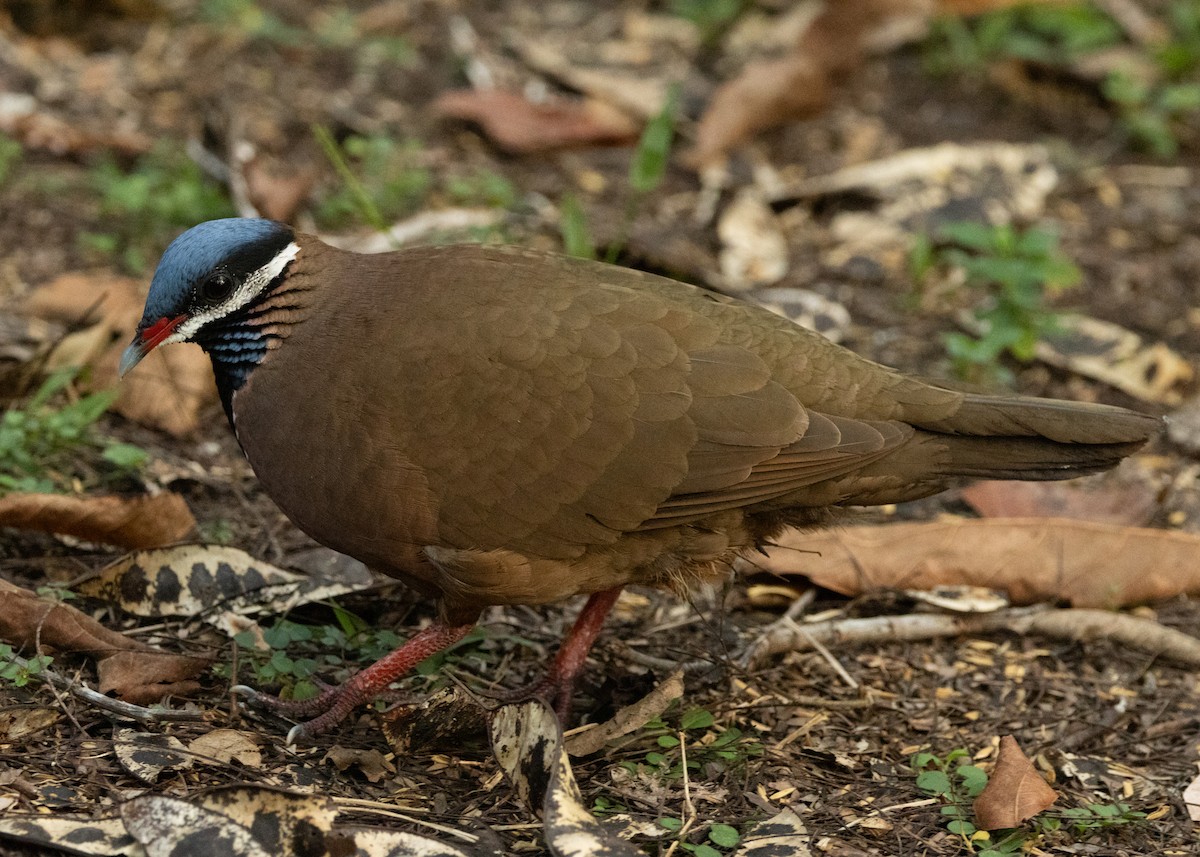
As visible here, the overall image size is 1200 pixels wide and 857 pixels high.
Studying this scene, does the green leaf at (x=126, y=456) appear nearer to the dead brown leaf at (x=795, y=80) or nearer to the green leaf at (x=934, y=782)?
the green leaf at (x=934, y=782)

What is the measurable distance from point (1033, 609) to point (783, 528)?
107 centimetres

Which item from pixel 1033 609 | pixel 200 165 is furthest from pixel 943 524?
pixel 200 165

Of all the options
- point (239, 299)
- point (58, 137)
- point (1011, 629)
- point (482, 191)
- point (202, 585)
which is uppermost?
point (239, 299)

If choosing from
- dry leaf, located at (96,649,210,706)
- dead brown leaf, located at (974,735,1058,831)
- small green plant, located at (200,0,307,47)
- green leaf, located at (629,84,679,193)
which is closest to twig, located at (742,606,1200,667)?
dead brown leaf, located at (974,735,1058,831)

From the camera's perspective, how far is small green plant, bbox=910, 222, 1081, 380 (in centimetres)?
548

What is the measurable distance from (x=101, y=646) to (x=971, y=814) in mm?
2212

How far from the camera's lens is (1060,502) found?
4.90 m

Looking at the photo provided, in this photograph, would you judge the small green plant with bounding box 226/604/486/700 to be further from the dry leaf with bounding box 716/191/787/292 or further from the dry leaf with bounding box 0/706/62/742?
the dry leaf with bounding box 716/191/787/292

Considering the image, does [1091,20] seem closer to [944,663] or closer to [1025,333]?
[1025,333]

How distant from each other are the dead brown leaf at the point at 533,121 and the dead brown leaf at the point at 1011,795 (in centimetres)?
421

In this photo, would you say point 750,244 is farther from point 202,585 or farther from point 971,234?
point 202,585

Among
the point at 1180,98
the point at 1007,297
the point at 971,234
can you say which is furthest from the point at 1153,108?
the point at 1007,297

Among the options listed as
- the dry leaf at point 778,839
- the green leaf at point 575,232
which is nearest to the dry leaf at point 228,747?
the dry leaf at point 778,839

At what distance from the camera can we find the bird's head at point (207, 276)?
359 cm
